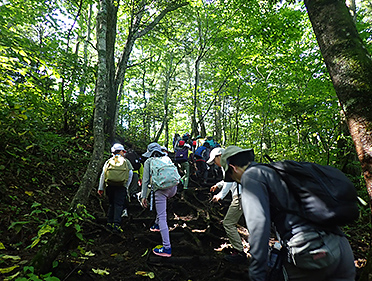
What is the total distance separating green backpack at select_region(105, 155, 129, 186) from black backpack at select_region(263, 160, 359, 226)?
428cm

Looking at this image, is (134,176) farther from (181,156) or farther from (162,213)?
(162,213)

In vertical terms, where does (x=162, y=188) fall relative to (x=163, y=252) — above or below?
above

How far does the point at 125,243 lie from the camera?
5078mm

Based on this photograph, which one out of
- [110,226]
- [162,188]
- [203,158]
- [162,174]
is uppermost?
[203,158]

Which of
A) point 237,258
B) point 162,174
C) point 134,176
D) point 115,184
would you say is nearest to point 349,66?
point 162,174

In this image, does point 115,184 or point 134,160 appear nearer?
point 115,184

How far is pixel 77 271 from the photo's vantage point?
3352 mm

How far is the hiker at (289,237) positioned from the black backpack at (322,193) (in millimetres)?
67

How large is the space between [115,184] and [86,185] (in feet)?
5.39

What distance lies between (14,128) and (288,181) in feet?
22.0

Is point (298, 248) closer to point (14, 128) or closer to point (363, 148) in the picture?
point (363, 148)

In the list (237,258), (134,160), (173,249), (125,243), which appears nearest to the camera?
(237,258)

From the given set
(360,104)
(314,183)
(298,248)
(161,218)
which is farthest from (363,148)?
(161,218)

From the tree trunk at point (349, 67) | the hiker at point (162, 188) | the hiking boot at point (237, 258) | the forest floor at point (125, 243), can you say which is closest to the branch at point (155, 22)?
the forest floor at point (125, 243)
